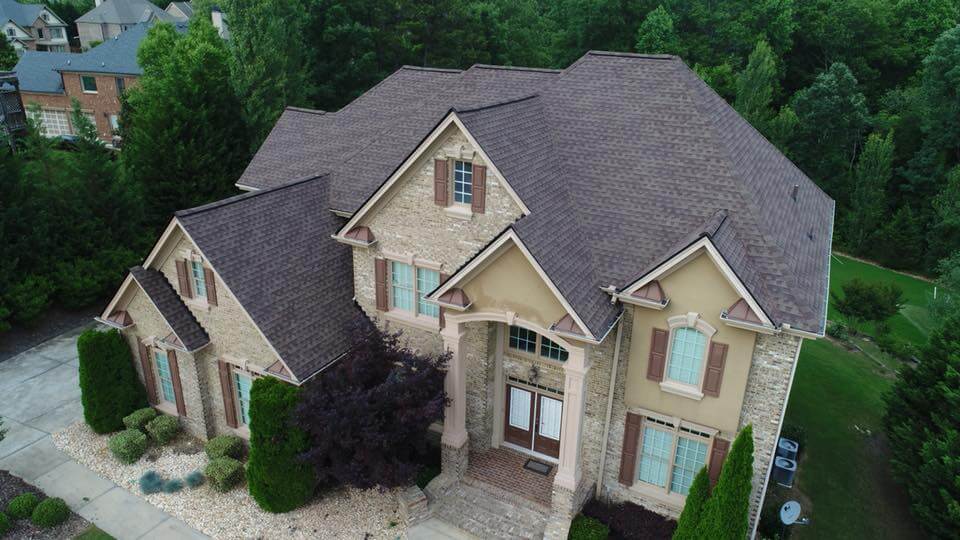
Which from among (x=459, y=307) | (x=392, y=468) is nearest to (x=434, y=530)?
(x=392, y=468)

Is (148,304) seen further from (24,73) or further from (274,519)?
(24,73)

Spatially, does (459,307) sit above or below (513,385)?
above

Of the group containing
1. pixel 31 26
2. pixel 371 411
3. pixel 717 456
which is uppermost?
pixel 31 26

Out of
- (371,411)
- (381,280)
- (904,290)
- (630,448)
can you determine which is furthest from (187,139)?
(904,290)

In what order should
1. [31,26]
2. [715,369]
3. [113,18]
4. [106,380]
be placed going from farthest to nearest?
[31,26] → [113,18] → [106,380] → [715,369]

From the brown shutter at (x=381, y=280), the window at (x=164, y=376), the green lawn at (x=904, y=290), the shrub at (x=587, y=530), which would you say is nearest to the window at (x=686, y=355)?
the shrub at (x=587, y=530)

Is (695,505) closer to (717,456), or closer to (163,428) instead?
(717,456)
